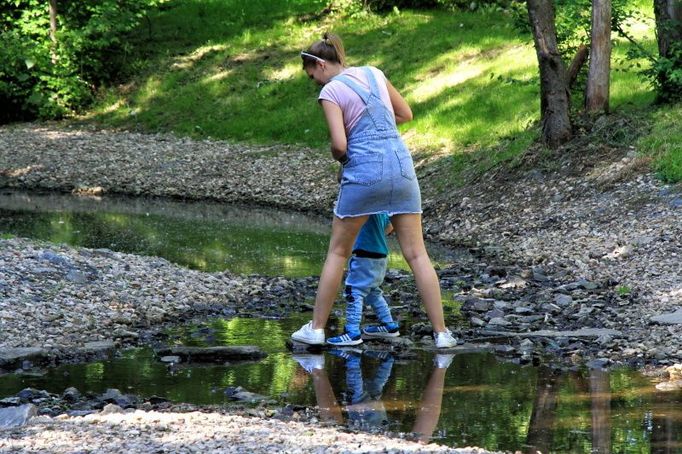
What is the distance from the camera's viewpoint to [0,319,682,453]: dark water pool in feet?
20.1

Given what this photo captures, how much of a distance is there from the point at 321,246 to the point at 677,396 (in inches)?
324

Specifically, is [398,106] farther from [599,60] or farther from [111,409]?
[599,60]

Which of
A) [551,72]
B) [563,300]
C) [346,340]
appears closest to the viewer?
[346,340]

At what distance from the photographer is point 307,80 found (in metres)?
26.1

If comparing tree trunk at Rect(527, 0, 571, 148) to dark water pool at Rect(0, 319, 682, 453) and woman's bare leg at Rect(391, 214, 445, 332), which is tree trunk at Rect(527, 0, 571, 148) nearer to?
woman's bare leg at Rect(391, 214, 445, 332)

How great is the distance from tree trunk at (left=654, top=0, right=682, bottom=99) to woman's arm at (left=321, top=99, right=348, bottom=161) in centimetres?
896

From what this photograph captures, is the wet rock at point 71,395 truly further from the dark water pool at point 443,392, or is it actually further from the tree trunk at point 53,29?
the tree trunk at point 53,29

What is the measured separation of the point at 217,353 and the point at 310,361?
694 millimetres

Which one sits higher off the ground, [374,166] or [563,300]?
[374,166]

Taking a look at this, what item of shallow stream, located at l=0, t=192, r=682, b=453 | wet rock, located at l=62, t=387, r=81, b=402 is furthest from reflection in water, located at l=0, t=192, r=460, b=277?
wet rock, located at l=62, t=387, r=81, b=402

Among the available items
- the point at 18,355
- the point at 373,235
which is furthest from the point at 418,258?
the point at 18,355

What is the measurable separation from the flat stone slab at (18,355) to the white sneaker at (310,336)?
1.85 m

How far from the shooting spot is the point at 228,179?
21.1 metres

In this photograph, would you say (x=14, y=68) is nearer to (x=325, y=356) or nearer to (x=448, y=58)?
(x=448, y=58)
